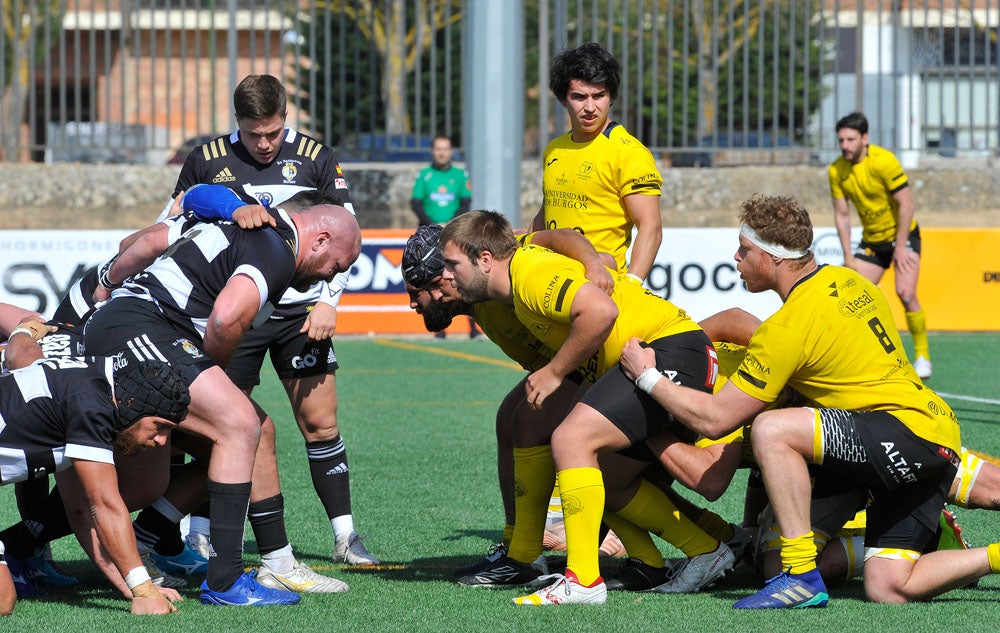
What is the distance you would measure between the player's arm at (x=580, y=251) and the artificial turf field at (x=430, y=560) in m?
1.13

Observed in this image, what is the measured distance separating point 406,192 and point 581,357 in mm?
12527

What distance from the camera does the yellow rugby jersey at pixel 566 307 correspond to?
473 centimetres

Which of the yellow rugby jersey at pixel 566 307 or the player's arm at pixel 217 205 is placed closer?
the yellow rugby jersey at pixel 566 307


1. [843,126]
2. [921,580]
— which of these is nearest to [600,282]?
[921,580]

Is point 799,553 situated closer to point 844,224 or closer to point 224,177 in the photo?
point 224,177

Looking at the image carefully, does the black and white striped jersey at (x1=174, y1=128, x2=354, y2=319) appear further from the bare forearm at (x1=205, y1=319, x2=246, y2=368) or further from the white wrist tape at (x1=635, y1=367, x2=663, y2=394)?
the white wrist tape at (x1=635, y1=367, x2=663, y2=394)

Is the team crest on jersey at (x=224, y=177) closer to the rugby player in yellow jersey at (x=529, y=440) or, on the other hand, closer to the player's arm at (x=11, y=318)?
the player's arm at (x=11, y=318)

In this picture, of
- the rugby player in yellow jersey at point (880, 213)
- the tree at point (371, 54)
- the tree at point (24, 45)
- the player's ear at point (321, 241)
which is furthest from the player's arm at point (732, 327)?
the tree at point (24, 45)

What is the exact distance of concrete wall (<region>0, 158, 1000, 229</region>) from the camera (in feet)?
55.2

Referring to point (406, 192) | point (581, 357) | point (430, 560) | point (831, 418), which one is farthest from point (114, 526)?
point (406, 192)

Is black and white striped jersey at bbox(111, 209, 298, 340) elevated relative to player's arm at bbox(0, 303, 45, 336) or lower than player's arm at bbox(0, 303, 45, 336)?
elevated

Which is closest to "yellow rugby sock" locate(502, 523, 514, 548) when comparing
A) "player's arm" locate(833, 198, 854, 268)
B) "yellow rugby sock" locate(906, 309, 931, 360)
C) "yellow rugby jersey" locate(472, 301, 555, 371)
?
"yellow rugby jersey" locate(472, 301, 555, 371)

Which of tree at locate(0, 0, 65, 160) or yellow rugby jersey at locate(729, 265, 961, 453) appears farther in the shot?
tree at locate(0, 0, 65, 160)

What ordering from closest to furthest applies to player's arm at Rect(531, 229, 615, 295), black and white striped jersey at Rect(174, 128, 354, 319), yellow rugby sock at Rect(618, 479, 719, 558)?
player's arm at Rect(531, 229, 615, 295) → yellow rugby sock at Rect(618, 479, 719, 558) → black and white striped jersey at Rect(174, 128, 354, 319)
